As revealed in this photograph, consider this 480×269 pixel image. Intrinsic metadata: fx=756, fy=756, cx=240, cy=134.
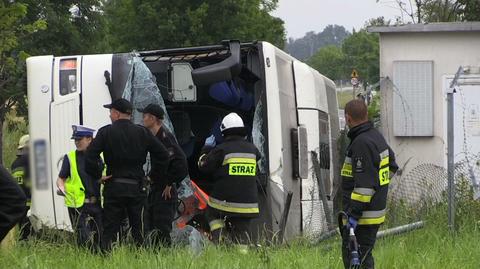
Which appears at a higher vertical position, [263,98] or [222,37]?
[222,37]

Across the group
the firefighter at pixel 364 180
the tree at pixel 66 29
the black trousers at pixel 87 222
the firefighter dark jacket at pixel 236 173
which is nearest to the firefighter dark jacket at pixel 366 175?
the firefighter at pixel 364 180

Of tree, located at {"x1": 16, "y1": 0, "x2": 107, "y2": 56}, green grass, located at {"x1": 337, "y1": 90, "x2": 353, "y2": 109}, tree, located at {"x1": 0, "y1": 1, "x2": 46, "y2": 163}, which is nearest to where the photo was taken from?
tree, located at {"x1": 0, "y1": 1, "x2": 46, "y2": 163}

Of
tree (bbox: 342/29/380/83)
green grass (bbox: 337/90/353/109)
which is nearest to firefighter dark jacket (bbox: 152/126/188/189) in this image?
green grass (bbox: 337/90/353/109)

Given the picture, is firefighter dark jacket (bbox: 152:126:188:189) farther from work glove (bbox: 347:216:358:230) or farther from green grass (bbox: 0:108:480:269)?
work glove (bbox: 347:216:358:230)

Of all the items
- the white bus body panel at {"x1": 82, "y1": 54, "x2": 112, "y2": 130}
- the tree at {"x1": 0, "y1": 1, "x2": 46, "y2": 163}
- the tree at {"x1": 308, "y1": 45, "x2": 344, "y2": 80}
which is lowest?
the white bus body panel at {"x1": 82, "y1": 54, "x2": 112, "y2": 130}

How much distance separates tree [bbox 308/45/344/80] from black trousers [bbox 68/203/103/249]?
59210 millimetres

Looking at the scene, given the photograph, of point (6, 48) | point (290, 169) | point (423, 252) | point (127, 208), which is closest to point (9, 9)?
point (6, 48)

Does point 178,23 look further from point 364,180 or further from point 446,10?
point 364,180

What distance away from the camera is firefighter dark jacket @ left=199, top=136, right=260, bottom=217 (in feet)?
23.1

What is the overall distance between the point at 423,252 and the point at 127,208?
2.71m

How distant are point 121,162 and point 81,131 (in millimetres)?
600

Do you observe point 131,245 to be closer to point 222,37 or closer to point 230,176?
point 230,176

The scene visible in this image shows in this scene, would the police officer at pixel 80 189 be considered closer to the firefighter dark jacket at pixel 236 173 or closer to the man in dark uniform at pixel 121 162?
the man in dark uniform at pixel 121 162

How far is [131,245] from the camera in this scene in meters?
6.67
